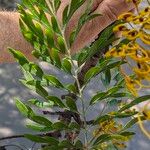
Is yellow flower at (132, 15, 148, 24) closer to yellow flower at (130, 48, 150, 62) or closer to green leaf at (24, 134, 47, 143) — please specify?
yellow flower at (130, 48, 150, 62)

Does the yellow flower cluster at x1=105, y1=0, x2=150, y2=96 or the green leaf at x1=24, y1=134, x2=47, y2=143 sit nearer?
the yellow flower cluster at x1=105, y1=0, x2=150, y2=96

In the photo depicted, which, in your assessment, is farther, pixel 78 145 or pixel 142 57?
pixel 78 145

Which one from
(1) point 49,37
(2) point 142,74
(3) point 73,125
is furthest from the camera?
(3) point 73,125

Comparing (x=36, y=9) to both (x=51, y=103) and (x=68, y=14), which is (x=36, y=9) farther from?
(x=51, y=103)

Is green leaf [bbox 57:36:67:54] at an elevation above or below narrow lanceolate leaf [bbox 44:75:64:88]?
above

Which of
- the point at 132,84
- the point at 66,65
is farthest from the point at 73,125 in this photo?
the point at 132,84

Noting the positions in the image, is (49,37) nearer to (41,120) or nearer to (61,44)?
(61,44)

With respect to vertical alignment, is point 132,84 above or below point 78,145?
below

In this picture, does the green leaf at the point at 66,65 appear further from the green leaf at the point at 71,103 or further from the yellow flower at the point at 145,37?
the yellow flower at the point at 145,37

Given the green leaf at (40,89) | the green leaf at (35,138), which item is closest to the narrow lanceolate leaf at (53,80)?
the green leaf at (40,89)

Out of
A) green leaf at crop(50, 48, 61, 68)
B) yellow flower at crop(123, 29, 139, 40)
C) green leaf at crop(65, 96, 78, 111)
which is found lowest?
yellow flower at crop(123, 29, 139, 40)

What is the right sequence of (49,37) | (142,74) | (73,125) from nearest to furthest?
(142,74), (49,37), (73,125)

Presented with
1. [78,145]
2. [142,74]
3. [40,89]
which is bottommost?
[142,74]

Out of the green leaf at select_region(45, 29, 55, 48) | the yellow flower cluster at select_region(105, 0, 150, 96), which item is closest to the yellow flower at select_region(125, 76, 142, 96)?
the yellow flower cluster at select_region(105, 0, 150, 96)
